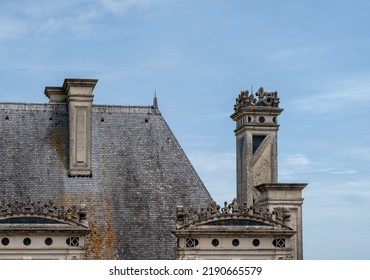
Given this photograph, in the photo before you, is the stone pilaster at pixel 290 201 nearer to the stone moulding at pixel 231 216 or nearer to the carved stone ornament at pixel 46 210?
the stone moulding at pixel 231 216

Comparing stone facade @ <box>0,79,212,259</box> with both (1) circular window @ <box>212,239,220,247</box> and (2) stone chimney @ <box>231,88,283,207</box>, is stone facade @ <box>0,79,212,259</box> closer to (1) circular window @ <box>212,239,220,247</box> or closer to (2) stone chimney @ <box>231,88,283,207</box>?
(2) stone chimney @ <box>231,88,283,207</box>

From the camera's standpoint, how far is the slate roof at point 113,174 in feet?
158

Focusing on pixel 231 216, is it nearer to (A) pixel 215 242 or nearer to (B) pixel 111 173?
(A) pixel 215 242

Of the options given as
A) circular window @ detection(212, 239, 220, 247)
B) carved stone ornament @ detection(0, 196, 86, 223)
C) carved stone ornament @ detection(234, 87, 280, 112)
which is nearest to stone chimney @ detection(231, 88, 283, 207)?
carved stone ornament @ detection(234, 87, 280, 112)

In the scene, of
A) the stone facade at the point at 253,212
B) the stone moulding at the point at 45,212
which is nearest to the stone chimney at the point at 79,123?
the stone moulding at the point at 45,212

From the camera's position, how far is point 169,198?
49344mm

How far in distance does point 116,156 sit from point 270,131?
6861mm

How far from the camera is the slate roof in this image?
1893 inches

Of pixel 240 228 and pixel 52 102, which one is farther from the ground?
pixel 52 102

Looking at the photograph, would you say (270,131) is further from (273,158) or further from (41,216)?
(41,216)

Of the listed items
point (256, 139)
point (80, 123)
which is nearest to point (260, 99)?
point (256, 139)

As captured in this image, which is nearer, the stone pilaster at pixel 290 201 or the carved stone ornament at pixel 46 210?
the carved stone ornament at pixel 46 210

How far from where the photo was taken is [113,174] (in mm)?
49812
